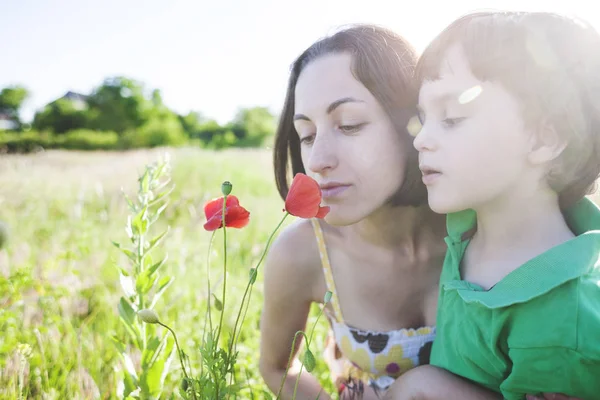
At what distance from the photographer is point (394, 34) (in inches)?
70.9

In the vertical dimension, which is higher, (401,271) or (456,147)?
(456,147)

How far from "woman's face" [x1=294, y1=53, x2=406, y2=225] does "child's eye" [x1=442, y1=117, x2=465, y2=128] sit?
0.32m

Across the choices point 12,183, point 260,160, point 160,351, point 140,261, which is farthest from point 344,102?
point 260,160

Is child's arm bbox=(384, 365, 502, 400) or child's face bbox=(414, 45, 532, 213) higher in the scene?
child's face bbox=(414, 45, 532, 213)

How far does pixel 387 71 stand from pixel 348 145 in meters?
0.28

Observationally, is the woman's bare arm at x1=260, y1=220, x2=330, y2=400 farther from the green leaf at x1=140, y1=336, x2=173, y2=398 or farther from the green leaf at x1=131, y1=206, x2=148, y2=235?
the green leaf at x1=131, y1=206, x2=148, y2=235

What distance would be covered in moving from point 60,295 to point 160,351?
1.26 metres

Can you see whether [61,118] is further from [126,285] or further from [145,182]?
[126,285]

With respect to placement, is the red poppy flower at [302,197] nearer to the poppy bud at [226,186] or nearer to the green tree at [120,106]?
the poppy bud at [226,186]

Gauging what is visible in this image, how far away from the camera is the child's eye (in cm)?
133

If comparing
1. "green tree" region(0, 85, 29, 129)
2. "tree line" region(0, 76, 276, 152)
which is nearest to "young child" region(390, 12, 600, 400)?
"tree line" region(0, 76, 276, 152)

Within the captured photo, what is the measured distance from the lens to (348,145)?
162 centimetres

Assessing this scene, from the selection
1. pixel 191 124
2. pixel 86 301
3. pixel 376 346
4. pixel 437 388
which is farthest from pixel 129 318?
pixel 191 124

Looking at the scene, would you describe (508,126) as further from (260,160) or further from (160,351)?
(260,160)
